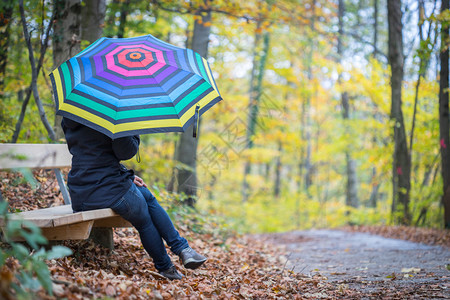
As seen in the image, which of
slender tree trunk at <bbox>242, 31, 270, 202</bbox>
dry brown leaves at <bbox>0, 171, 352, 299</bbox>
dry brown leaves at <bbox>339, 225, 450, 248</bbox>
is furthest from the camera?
slender tree trunk at <bbox>242, 31, 270, 202</bbox>

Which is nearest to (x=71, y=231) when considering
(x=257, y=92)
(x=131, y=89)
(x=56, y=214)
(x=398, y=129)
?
(x=56, y=214)

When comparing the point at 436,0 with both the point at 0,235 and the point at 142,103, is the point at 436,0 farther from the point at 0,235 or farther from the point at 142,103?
the point at 0,235

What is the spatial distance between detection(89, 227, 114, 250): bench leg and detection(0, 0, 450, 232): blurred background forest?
2.98 feet

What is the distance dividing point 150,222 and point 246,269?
1.54m

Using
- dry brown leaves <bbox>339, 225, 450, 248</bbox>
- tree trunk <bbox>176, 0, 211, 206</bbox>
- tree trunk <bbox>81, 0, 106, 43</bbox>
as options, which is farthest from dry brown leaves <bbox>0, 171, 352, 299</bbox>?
dry brown leaves <bbox>339, 225, 450, 248</bbox>

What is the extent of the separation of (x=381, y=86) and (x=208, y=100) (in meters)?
8.49

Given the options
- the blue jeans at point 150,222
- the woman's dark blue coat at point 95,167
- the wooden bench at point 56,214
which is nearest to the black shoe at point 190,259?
the blue jeans at point 150,222

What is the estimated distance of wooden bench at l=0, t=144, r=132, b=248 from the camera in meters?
2.66

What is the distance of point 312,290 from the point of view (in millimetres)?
3355

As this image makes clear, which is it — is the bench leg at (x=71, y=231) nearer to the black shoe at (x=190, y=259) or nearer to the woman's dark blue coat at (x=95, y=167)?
the woman's dark blue coat at (x=95, y=167)

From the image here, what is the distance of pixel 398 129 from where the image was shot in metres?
8.78

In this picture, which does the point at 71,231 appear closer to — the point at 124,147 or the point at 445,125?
the point at 124,147

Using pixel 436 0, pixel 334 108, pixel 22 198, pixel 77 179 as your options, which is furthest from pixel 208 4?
pixel 334 108

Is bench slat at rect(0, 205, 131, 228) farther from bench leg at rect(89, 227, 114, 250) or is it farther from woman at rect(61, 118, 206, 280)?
bench leg at rect(89, 227, 114, 250)
